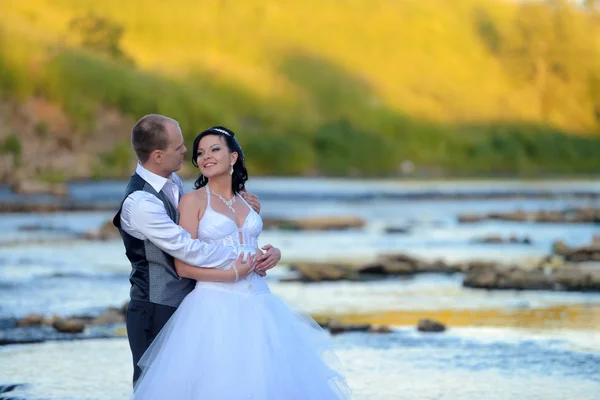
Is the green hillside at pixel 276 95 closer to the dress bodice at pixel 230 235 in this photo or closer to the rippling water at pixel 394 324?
the rippling water at pixel 394 324

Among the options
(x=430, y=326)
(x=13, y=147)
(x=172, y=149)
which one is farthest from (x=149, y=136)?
(x=13, y=147)

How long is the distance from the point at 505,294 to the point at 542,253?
11.4 meters

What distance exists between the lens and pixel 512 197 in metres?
83.7

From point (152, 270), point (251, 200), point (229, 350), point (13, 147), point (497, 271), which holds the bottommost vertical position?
point (497, 271)

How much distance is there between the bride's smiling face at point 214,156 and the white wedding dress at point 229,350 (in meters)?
0.18

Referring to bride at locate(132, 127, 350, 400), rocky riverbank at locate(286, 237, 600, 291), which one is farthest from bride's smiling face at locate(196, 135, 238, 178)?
rocky riverbank at locate(286, 237, 600, 291)

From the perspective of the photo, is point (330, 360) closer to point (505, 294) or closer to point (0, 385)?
point (0, 385)

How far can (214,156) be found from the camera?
7074 mm

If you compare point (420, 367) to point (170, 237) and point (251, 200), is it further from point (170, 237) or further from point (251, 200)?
point (170, 237)

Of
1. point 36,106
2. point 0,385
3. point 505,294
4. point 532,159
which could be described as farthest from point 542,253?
point 532,159

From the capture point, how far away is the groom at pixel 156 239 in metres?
6.85

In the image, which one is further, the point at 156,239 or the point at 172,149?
the point at 172,149

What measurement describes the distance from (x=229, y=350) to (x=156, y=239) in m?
0.74

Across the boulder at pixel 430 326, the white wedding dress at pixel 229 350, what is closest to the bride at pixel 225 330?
the white wedding dress at pixel 229 350
